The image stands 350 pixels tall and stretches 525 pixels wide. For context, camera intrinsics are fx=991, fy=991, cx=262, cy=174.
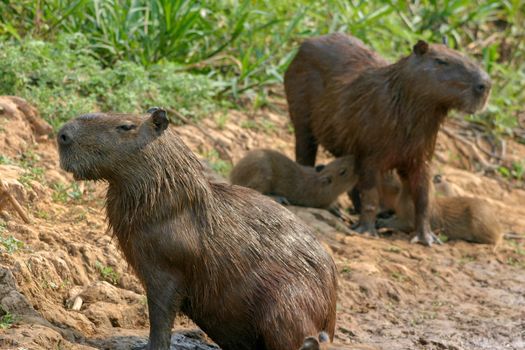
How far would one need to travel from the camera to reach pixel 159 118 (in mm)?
4629

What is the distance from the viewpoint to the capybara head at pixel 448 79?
8109mm

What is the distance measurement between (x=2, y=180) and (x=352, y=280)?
2451 millimetres

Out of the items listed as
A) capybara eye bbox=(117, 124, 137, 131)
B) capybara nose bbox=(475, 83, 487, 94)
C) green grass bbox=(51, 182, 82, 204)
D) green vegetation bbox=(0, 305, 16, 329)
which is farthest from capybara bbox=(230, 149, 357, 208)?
capybara eye bbox=(117, 124, 137, 131)

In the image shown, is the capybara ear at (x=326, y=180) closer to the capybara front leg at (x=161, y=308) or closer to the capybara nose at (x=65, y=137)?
the capybara front leg at (x=161, y=308)

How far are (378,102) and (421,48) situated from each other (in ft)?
1.87

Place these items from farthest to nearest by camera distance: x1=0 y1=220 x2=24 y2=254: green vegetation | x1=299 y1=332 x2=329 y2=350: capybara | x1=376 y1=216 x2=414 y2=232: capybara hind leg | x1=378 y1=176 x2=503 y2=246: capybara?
x1=376 y1=216 x2=414 y2=232: capybara hind leg
x1=378 y1=176 x2=503 y2=246: capybara
x1=0 y1=220 x2=24 y2=254: green vegetation
x1=299 y1=332 x2=329 y2=350: capybara

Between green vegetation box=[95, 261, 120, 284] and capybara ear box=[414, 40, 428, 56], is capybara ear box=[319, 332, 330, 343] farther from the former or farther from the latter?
capybara ear box=[414, 40, 428, 56]

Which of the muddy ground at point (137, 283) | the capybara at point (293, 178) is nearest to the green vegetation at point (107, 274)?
→ the muddy ground at point (137, 283)

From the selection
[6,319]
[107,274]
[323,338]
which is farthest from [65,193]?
[323,338]

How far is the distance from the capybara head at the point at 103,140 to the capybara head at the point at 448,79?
3985 millimetres

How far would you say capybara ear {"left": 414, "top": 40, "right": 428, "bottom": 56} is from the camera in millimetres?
8156

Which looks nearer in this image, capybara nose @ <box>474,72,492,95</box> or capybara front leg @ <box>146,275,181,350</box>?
capybara front leg @ <box>146,275,181,350</box>

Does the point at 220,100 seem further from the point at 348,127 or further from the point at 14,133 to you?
the point at 14,133

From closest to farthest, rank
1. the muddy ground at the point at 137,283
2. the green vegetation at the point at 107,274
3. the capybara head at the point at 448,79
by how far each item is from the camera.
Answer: the muddy ground at the point at 137,283 < the green vegetation at the point at 107,274 < the capybara head at the point at 448,79
